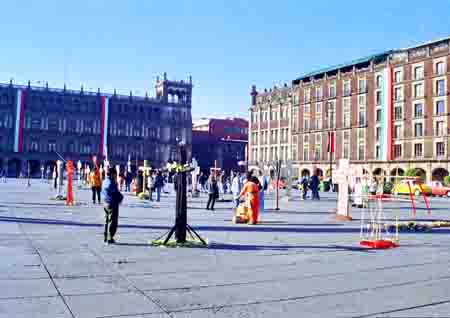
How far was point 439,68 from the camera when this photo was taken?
59.8 metres

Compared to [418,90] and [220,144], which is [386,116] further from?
[220,144]

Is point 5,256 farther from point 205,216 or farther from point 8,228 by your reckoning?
point 205,216

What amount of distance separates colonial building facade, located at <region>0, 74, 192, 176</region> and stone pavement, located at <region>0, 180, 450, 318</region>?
259 feet

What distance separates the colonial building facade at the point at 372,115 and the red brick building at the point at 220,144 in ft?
71.4

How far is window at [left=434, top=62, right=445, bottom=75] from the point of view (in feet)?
195

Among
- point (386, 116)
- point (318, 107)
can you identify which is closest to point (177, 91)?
point (318, 107)

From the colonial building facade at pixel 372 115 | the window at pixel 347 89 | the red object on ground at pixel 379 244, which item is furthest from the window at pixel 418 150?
the red object on ground at pixel 379 244

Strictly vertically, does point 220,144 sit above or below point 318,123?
below

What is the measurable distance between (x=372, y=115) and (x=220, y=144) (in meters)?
46.5

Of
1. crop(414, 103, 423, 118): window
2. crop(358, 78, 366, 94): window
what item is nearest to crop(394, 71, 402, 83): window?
crop(414, 103, 423, 118): window

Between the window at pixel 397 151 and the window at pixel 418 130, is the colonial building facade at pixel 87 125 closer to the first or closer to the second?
the window at pixel 397 151

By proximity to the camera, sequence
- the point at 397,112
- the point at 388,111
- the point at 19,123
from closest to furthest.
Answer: the point at 397,112, the point at 388,111, the point at 19,123

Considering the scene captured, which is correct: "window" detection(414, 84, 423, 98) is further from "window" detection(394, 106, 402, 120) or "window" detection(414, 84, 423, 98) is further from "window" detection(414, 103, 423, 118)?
"window" detection(394, 106, 402, 120)

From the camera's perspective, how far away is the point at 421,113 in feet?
203
